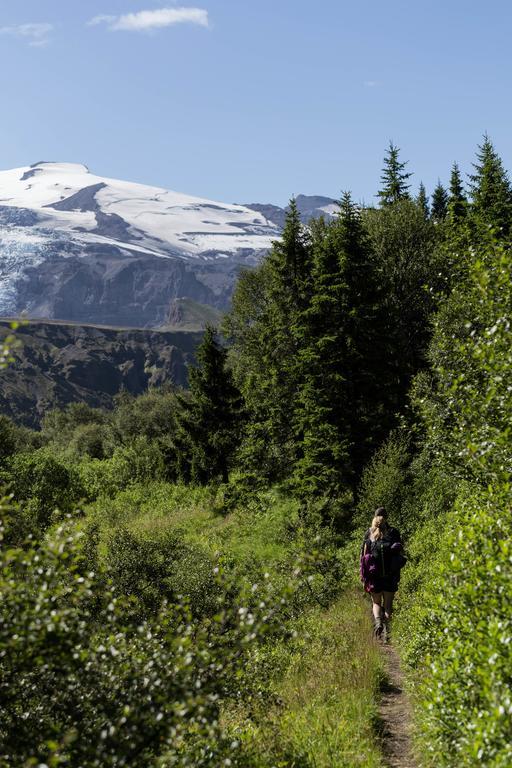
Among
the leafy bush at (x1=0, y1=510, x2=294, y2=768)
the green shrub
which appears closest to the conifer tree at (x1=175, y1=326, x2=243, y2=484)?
the green shrub

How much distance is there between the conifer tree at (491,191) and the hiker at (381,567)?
103 feet

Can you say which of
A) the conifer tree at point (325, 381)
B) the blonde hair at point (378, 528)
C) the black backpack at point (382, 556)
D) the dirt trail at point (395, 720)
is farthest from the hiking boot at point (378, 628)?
the conifer tree at point (325, 381)

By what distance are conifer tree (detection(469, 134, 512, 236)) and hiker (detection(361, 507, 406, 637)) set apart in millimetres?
31532

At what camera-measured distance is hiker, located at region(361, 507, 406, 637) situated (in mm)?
12969

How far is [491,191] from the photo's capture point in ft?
156

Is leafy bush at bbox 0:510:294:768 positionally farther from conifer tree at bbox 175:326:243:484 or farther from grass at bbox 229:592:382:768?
conifer tree at bbox 175:326:243:484

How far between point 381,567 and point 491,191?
41.7 m

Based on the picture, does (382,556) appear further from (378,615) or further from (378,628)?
(378,628)

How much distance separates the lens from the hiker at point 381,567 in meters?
13.0

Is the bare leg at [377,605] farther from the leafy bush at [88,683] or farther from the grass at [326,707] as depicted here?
the leafy bush at [88,683]

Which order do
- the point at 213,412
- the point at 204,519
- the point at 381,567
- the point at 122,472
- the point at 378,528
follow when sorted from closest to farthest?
the point at 381,567 → the point at 378,528 → the point at 204,519 → the point at 213,412 → the point at 122,472

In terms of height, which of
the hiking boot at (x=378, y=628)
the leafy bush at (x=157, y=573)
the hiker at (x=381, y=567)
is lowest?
the leafy bush at (x=157, y=573)

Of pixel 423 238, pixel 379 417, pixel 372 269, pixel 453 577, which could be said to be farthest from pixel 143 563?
pixel 423 238

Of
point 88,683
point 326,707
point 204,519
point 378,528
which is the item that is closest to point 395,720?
point 326,707
